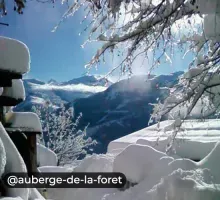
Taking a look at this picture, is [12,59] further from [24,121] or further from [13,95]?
[24,121]

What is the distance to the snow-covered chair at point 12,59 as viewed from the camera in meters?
3.83

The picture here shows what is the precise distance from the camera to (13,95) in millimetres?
5637

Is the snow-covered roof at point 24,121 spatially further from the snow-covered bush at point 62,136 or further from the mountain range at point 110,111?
the mountain range at point 110,111

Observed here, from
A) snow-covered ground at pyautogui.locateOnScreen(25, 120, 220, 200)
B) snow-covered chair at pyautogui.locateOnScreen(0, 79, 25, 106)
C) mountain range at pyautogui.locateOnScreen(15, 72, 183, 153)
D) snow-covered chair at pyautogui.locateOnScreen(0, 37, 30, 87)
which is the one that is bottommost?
mountain range at pyautogui.locateOnScreen(15, 72, 183, 153)

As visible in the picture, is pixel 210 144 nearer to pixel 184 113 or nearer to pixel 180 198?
pixel 180 198

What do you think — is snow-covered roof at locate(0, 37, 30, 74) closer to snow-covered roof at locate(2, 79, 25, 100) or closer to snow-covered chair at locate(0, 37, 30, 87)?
snow-covered chair at locate(0, 37, 30, 87)

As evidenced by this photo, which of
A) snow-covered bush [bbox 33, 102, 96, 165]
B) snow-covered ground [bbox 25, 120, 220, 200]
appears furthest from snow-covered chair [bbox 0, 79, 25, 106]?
snow-covered bush [bbox 33, 102, 96, 165]

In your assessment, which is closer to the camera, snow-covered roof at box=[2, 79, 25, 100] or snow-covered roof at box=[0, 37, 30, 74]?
snow-covered roof at box=[0, 37, 30, 74]

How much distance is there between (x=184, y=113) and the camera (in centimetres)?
428

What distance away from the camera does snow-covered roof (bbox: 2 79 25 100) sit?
18.4 feet

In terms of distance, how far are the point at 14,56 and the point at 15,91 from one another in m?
1.90

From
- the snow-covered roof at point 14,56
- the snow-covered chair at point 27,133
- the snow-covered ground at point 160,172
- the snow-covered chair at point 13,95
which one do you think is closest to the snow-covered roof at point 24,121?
the snow-covered chair at point 27,133

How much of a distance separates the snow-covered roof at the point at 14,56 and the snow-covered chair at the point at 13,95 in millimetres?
1649

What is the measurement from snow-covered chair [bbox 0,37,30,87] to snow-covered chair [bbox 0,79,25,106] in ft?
4.69
